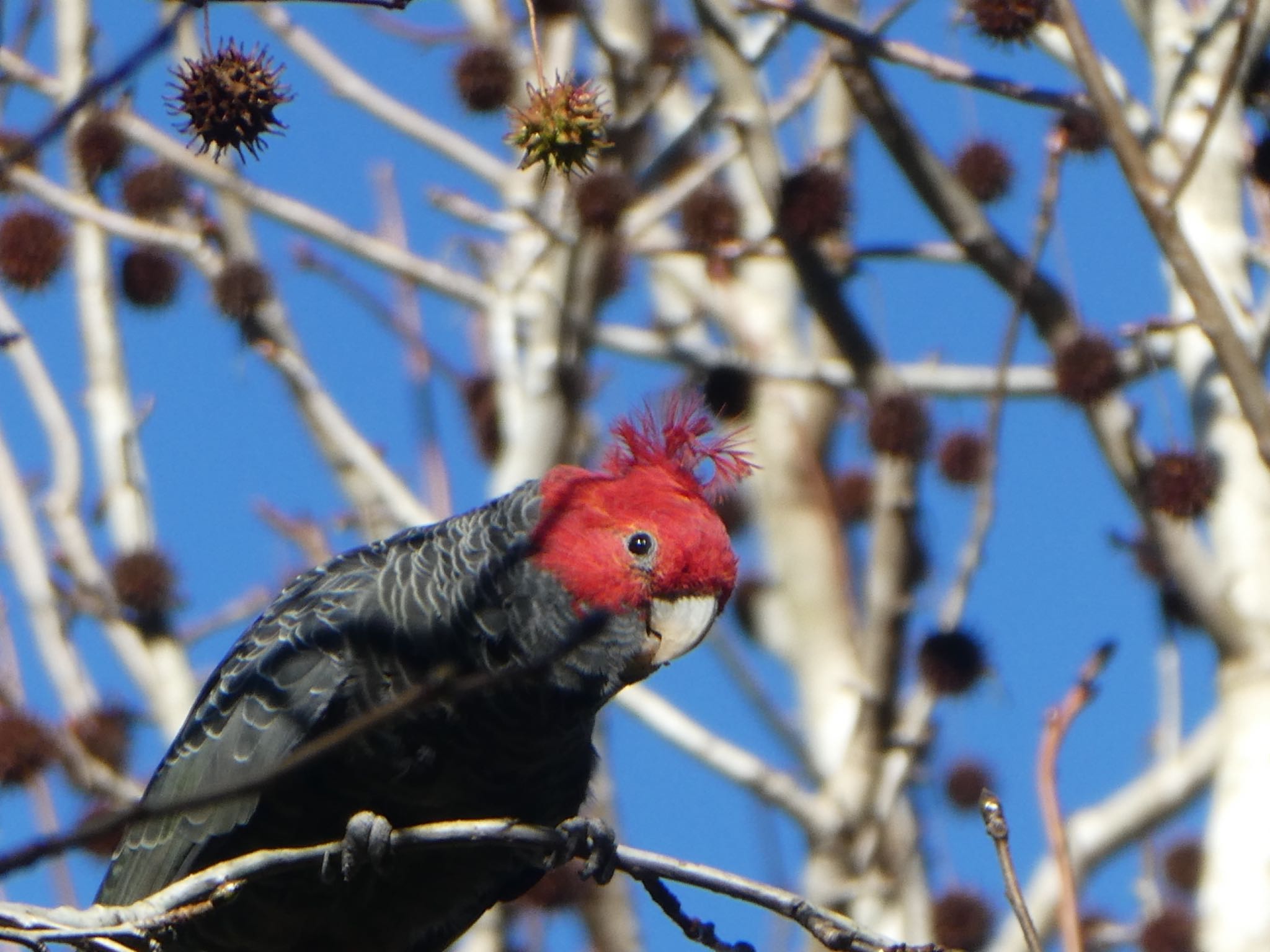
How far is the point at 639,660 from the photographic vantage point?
460 centimetres

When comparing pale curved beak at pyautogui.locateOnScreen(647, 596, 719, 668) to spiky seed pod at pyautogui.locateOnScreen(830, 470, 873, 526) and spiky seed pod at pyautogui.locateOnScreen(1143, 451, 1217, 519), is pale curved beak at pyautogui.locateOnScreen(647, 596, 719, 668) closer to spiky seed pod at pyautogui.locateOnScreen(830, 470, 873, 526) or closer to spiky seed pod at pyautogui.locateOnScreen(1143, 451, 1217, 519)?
spiky seed pod at pyautogui.locateOnScreen(1143, 451, 1217, 519)

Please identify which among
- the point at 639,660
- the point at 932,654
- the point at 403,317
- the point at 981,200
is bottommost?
the point at 639,660

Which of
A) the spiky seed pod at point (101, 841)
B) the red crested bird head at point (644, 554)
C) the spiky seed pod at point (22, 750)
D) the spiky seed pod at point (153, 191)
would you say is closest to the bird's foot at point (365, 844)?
the red crested bird head at point (644, 554)

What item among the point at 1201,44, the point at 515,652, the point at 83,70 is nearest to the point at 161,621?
the point at 83,70

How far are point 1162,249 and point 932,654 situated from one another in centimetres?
310

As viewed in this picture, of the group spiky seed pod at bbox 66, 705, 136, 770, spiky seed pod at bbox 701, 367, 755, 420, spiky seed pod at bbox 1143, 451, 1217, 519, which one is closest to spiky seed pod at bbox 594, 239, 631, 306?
spiky seed pod at bbox 701, 367, 755, 420

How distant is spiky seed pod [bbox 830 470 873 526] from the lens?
10047 millimetres

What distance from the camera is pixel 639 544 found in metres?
4.62

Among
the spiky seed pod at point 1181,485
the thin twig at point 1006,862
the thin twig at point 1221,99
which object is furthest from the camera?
the spiky seed pod at point 1181,485

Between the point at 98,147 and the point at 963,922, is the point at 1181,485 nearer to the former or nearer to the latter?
the point at 963,922

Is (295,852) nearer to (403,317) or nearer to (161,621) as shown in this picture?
(161,621)

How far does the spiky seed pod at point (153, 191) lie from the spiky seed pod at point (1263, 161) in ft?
15.7

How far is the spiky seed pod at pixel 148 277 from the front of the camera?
733cm

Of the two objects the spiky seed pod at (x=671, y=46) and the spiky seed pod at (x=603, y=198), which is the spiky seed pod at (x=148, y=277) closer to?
the spiky seed pod at (x=603, y=198)
